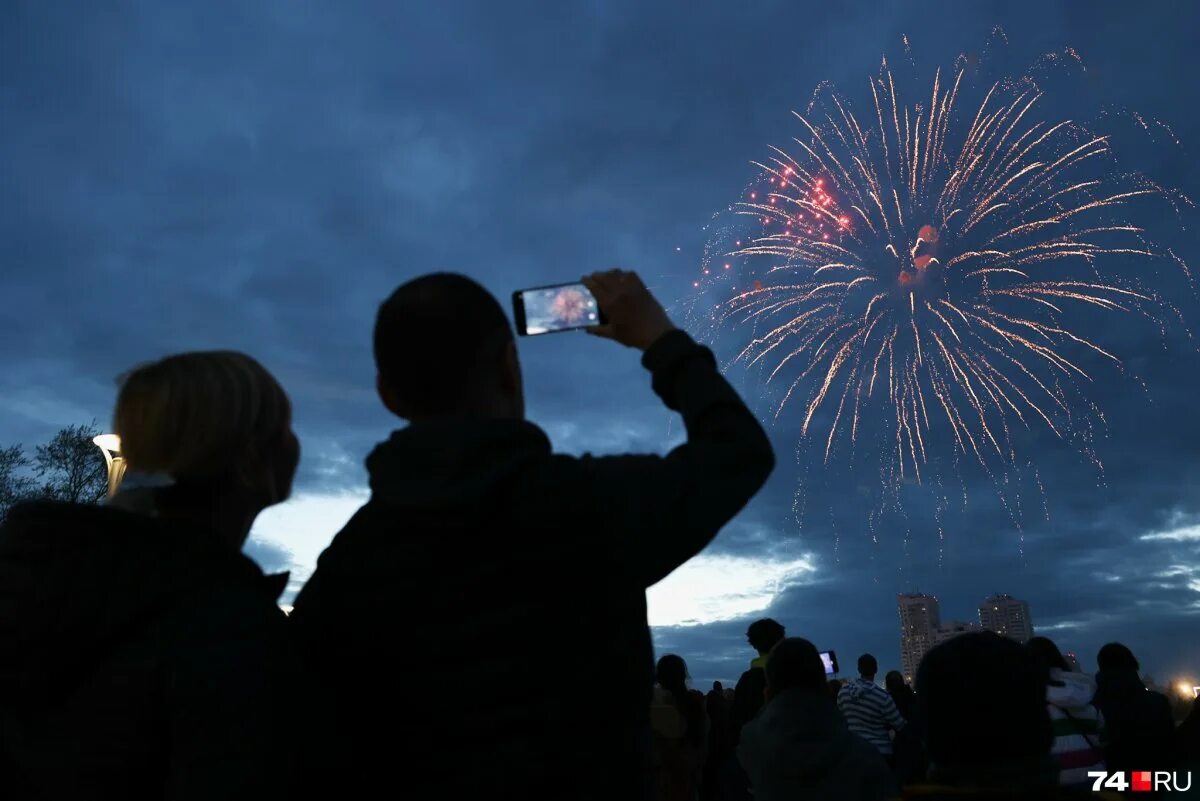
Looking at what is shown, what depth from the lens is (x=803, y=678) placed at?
4922mm

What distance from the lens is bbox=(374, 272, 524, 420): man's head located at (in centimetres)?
187

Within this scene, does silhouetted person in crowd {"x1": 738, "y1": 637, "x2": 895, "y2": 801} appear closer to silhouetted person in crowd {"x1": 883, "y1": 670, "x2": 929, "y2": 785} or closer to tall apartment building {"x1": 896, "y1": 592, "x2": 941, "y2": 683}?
silhouetted person in crowd {"x1": 883, "y1": 670, "x2": 929, "y2": 785}

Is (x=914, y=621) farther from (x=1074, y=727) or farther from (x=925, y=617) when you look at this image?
(x=1074, y=727)

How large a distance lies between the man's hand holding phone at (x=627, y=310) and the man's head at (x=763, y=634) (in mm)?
6565

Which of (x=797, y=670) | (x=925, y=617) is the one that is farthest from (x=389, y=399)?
(x=925, y=617)

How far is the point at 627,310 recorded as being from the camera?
2092 mm

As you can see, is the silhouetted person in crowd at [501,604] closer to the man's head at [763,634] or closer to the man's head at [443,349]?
the man's head at [443,349]

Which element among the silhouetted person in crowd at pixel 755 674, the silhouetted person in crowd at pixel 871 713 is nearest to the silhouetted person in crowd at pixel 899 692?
the silhouetted person in crowd at pixel 871 713

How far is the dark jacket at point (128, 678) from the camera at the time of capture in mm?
1592

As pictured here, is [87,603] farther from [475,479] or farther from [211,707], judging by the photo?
[475,479]

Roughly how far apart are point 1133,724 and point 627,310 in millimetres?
7174

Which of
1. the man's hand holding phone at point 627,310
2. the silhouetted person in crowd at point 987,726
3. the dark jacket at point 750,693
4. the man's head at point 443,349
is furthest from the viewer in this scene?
the dark jacket at point 750,693

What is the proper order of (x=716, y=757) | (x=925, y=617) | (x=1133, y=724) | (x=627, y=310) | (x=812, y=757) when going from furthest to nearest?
1. (x=925, y=617)
2. (x=716, y=757)
3. (x=1133, y=724)
4. (x=812, y=757)
5. (x=627, y=310)

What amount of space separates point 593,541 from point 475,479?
9.9 inches
